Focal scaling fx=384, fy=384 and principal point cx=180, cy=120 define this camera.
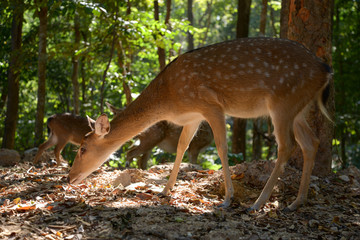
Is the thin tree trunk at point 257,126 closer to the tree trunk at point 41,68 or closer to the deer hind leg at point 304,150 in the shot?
the deer hind leg at point 304,150

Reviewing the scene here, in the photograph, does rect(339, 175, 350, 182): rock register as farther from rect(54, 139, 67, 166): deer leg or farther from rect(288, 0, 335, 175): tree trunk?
rect(54, 139, 67, 166): deer leg

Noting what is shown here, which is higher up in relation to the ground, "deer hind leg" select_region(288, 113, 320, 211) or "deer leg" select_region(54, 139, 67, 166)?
"deer hind leg" select_region(288, 113, 320, 211)

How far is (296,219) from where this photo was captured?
4.40 meters

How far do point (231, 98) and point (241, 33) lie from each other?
207 inches

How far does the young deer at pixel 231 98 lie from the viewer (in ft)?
16.0

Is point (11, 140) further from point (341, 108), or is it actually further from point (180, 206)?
point (341, 108)

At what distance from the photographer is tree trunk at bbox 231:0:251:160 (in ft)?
32.9

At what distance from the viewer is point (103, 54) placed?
1272 centimetres

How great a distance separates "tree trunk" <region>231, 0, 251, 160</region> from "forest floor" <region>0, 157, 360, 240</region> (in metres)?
4.25

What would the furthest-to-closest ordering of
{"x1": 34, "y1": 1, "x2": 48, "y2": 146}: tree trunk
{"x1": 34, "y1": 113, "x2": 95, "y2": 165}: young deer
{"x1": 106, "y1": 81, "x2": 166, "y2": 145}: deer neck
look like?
{"x1": 34, "y1": 1, "x2": 48, "y2": 146}: tree trunk → {"x1": 34, "y1": 113, "x2": 95, "y2": 165}: young deer → {"x1": 106, "y1": 81, "x2": 166, "y2": 145}: deer neck

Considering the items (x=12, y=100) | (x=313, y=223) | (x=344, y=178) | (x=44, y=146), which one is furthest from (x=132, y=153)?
(x=313, y=223)

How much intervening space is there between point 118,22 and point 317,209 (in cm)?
585

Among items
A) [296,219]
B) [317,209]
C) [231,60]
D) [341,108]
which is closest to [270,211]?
[296,219]

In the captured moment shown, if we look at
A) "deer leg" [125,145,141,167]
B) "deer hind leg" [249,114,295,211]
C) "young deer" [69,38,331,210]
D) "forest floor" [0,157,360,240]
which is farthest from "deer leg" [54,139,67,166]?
"deer hind leg" [249,114,295,211]
